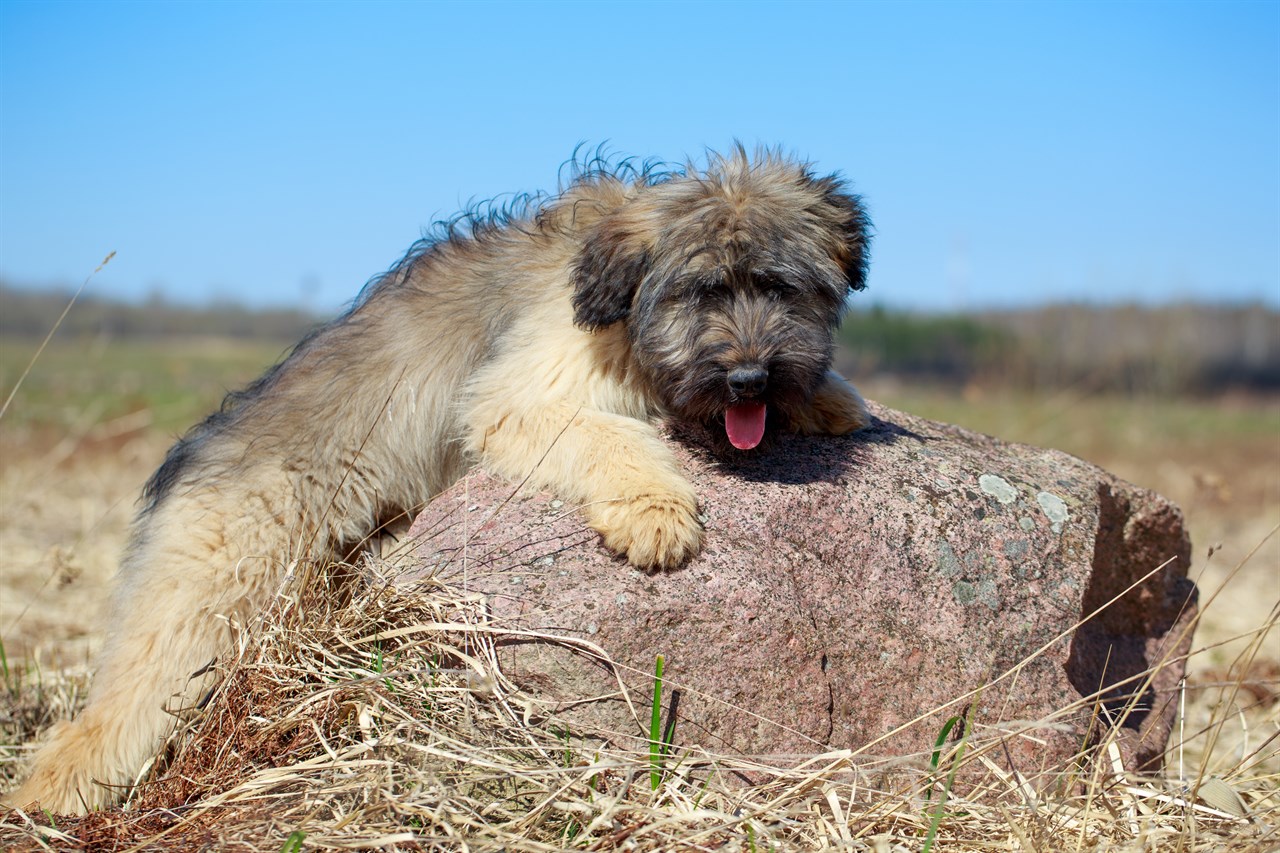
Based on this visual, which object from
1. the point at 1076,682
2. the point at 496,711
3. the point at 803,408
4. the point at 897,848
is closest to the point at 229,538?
the point at 496,711

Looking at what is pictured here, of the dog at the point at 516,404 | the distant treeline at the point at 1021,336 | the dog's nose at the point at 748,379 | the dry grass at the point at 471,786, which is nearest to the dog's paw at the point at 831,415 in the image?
the dog at the point at 516,404

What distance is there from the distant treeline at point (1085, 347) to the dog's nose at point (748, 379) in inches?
609

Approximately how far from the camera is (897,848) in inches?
125

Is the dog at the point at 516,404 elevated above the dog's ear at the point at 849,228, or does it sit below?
below

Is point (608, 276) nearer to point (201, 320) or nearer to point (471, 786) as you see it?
point (471, 786)

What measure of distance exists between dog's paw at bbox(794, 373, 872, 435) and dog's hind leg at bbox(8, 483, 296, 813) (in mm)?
2459

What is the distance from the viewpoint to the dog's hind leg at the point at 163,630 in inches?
156

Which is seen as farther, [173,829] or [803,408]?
[803,408]

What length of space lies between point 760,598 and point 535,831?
1.22m

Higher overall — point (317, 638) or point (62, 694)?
point (317, 638)

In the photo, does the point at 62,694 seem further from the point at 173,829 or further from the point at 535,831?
the point at 535,831

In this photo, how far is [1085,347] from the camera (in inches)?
1061

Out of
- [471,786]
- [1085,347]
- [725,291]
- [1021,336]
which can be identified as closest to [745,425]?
[725,291]

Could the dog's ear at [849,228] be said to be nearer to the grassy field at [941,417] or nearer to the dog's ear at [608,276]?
the dog's ear at [608,276]
